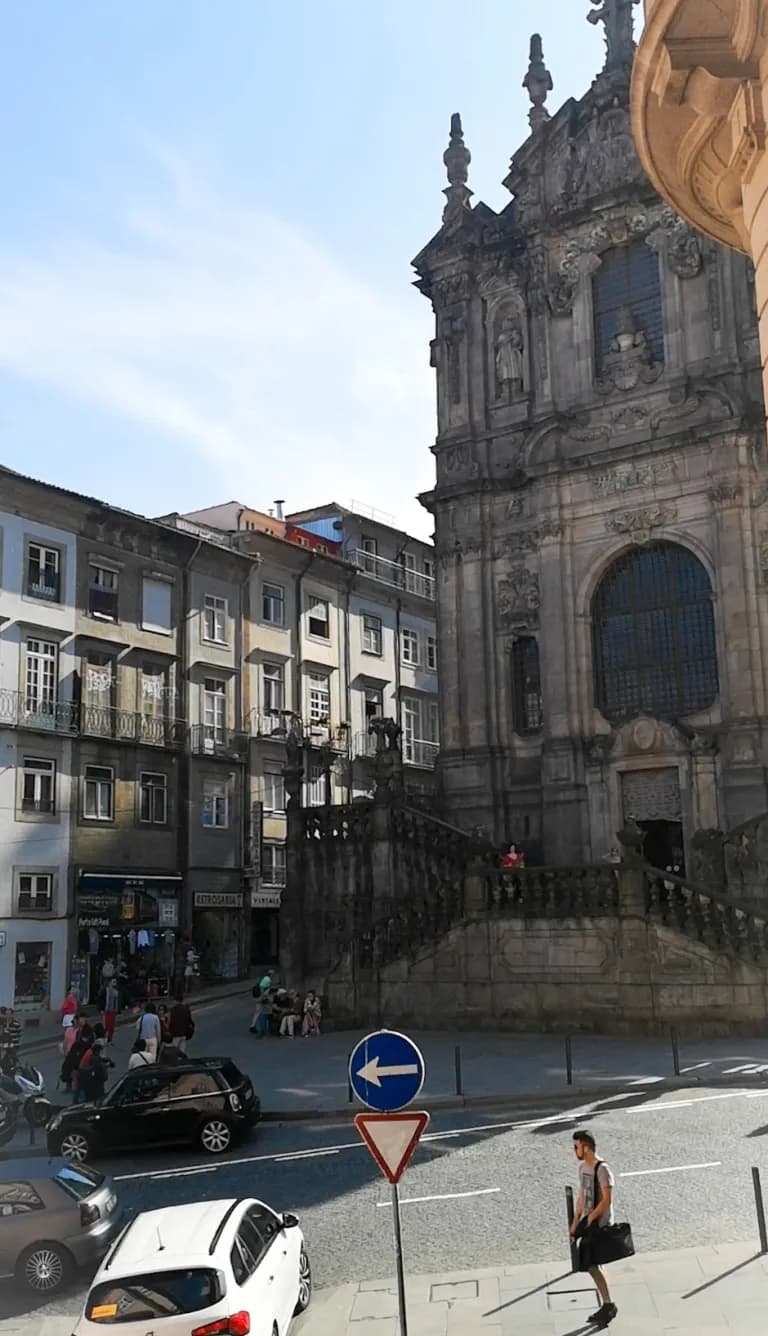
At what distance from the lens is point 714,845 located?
91.1ft

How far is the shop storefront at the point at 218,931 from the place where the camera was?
147ft

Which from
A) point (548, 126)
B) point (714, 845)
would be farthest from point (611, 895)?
point (548, 126)

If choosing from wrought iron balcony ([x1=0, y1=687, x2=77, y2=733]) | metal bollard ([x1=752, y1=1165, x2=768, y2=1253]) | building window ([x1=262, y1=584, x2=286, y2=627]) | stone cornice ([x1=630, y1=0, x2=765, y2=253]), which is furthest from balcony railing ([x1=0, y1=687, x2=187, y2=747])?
stone cornice ([x1=630, y1=0, x2=765, y2=253])

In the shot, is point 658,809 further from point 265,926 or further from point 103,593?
point 103,593

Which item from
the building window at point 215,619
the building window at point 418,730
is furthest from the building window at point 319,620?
the building window at point 418,730

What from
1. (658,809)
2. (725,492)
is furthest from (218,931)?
(725,492)

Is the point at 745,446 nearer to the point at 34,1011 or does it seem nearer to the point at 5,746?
the point at 5,746

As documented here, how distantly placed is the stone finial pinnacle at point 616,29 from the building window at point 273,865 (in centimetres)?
2909

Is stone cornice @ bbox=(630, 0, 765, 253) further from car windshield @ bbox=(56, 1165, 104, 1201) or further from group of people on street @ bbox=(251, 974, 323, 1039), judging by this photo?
group of people on street @ bbox=(251, 974, 323, 1039)

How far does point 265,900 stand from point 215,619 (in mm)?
10786

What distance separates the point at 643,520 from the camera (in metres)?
34.5

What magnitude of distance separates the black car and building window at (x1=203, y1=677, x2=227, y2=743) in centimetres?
2767

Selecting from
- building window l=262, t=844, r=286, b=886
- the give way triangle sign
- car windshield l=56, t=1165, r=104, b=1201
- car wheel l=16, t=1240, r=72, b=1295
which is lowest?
car wheel l=16, t=1240, r=72, b=1295

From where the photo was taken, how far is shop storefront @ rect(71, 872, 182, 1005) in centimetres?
4006
